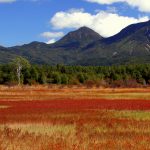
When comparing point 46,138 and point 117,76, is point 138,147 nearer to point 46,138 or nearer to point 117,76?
point 46,138

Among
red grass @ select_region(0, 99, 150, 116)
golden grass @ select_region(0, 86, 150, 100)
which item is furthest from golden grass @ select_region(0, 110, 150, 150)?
golden grass @ select_region(0, 86, 150, 100)

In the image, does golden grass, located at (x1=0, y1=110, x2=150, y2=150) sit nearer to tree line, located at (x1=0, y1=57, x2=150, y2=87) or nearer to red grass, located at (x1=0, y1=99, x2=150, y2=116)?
red grass, located at (x1=0, y1=99, x2=150, y2=116)

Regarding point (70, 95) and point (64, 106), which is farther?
point (70, 95)

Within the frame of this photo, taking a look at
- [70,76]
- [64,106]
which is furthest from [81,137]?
[70,76]

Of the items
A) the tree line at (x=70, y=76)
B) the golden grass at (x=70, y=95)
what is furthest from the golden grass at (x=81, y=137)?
the tree line at (x=70, y=76)

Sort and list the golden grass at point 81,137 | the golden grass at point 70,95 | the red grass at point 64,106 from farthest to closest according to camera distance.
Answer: the golden grass at point 70,95
the red grass at point 64,106
the golden grass at point 81,137

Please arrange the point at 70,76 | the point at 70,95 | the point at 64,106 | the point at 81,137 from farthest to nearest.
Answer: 1. the point at 70,76
2. the point at 70,95
3. the point at 64,106
4. the point at 81,137

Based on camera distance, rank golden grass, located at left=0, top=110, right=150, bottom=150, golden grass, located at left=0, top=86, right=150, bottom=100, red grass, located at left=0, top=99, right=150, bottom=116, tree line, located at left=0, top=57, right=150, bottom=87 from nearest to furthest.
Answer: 1. golden grass, located at left=0, top=110, right=150, bottom=150
2. red grass, located at left=0, top=99, right=150, bottom=116
3. golden grass, located at left=0, top=86, right=150, bottom=100
4. tree line, located at left=0, top=57, right=150, bottom=87

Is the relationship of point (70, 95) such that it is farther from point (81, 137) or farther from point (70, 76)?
point (70, 76)

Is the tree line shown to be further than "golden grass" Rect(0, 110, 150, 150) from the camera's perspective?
Yes

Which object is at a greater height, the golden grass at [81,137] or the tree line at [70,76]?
the tree line at [70,76]

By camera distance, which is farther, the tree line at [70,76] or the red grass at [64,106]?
the tree line at [70,76]

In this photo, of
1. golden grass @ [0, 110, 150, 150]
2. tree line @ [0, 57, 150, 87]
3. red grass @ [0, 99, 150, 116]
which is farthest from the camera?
tree line @ [0, 57, 150, 87]

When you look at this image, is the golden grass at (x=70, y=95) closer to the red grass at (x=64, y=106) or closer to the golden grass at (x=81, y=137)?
the red grass at (x=64, y=106)
